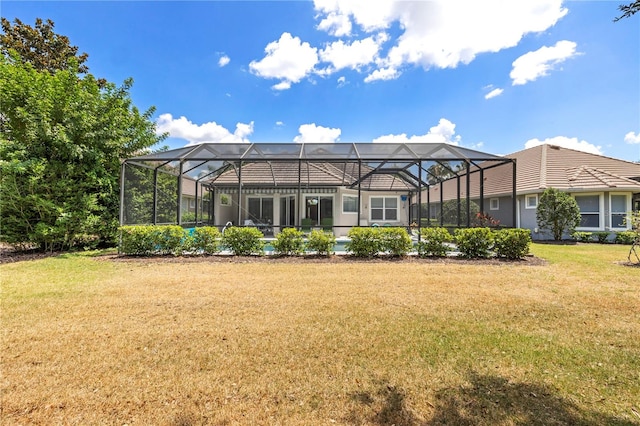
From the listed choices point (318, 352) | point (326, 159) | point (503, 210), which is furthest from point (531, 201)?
point (318, 352)

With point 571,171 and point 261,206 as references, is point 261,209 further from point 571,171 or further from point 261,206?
point 571,171

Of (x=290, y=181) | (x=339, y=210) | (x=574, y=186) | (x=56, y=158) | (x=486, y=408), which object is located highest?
(x=290, y=181)

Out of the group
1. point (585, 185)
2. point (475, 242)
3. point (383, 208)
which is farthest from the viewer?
point (383, 208)

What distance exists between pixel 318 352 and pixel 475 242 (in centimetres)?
1011

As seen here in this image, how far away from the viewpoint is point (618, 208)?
19.3 meters

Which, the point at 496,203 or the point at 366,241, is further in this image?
Answer: the point at 496,203

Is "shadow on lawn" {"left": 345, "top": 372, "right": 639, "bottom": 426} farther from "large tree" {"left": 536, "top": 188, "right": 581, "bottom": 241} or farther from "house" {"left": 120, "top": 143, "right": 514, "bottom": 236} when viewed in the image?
"large tree" {"left": 536, "top": 188, "right": 581, "bottom": 241}

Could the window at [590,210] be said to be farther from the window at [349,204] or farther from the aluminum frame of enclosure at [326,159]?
the window at [349,204]

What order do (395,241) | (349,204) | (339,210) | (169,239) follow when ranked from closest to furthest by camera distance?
(395,241)
(169,239)
(339,210)
(349,204)

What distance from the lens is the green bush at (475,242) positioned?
11750 millimetres

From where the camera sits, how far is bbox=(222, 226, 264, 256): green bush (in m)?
12.2

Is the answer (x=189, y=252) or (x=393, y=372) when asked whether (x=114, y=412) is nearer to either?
(x=393, y=372)

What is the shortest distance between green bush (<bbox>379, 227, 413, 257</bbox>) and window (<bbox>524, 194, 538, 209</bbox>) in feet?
48.8

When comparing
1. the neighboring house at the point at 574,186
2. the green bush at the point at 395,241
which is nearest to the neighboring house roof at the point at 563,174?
the neighboring house at the point at 574,186
